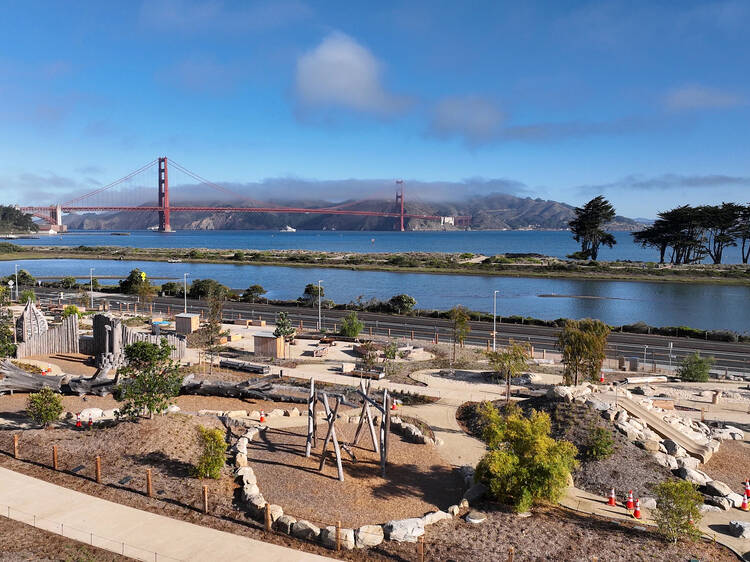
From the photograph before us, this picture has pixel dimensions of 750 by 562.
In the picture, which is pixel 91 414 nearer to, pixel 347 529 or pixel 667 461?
pixel 347 529

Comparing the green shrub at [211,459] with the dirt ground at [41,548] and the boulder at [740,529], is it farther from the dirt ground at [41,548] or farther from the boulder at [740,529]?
the boulder at [740,529]

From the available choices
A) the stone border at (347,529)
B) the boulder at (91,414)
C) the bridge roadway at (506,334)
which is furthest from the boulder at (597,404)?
the bridge roadway at (506,334)

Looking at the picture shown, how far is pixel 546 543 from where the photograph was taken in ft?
42.0

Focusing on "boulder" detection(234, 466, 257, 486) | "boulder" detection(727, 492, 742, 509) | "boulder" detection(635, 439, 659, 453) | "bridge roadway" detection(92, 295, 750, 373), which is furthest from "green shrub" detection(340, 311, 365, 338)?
"boulder" detection(727, 492, 742, 509)

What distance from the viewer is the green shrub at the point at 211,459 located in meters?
15.3

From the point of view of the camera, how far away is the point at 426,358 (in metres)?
35.6

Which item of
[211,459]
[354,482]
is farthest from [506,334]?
[211,459]

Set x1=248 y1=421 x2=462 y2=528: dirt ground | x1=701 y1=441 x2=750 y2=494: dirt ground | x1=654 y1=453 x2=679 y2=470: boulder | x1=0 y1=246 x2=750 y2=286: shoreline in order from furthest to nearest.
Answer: x1=0 y1=246 x2=750 y2=286: shoreline, x1=701 y1=441 x2=750 y2=494: dirt ground, x1=654 y1=453 x2=679 y2=470: boulder, x1=248 y1=421 x2=462 y2=528: dirt ground

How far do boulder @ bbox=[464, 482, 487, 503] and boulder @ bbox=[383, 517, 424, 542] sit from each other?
7.26ft

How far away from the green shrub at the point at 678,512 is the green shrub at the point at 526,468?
7.63ft

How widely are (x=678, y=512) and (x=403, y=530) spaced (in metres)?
6.13

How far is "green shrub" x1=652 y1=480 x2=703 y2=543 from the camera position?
12.8 meters

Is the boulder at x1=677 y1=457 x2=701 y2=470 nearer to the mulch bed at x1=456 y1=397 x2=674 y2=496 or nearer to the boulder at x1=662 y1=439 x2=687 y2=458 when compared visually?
the boulder at x1=662 y1=439 x2=687 y2=458

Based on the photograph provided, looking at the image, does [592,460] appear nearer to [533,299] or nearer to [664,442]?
[664,442]
